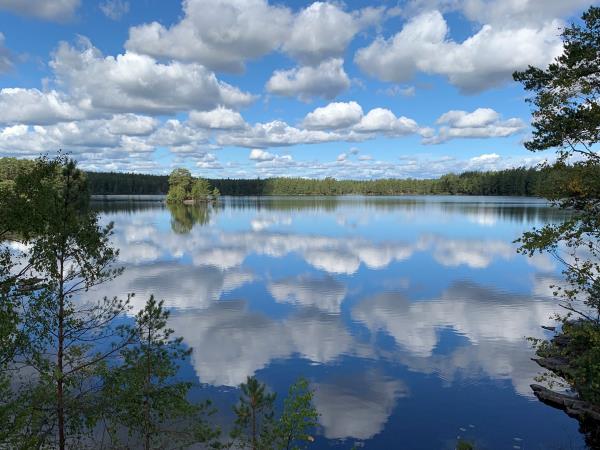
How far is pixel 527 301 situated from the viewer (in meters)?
43.5

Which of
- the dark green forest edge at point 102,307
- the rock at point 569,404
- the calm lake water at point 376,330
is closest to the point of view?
the dark green forest edge at point 102,307

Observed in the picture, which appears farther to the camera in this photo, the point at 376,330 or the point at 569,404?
the point at 376,330

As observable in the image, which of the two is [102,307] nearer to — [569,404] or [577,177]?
[577,177]

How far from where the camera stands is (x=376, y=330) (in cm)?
3569

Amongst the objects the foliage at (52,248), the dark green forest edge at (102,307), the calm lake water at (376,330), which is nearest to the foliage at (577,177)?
the dark green forest edge at (102,307)

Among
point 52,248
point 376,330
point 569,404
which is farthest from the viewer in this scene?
point 376,330

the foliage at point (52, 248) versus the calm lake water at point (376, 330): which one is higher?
the foliage at point (52, 248)

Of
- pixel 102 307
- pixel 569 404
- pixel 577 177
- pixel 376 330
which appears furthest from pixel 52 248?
pixel 376 330

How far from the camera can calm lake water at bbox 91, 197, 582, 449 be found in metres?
22.0

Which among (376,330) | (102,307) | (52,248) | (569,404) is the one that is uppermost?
(52,248)

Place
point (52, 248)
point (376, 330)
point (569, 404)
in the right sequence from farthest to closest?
point (376, 330) < point (569, 404) < point (52, 248)

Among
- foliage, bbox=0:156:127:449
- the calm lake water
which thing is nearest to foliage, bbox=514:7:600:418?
the calm lake water

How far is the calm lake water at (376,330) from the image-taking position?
867 inches

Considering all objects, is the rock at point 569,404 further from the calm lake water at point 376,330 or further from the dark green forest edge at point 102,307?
the dark green forest edge at point 102,307
